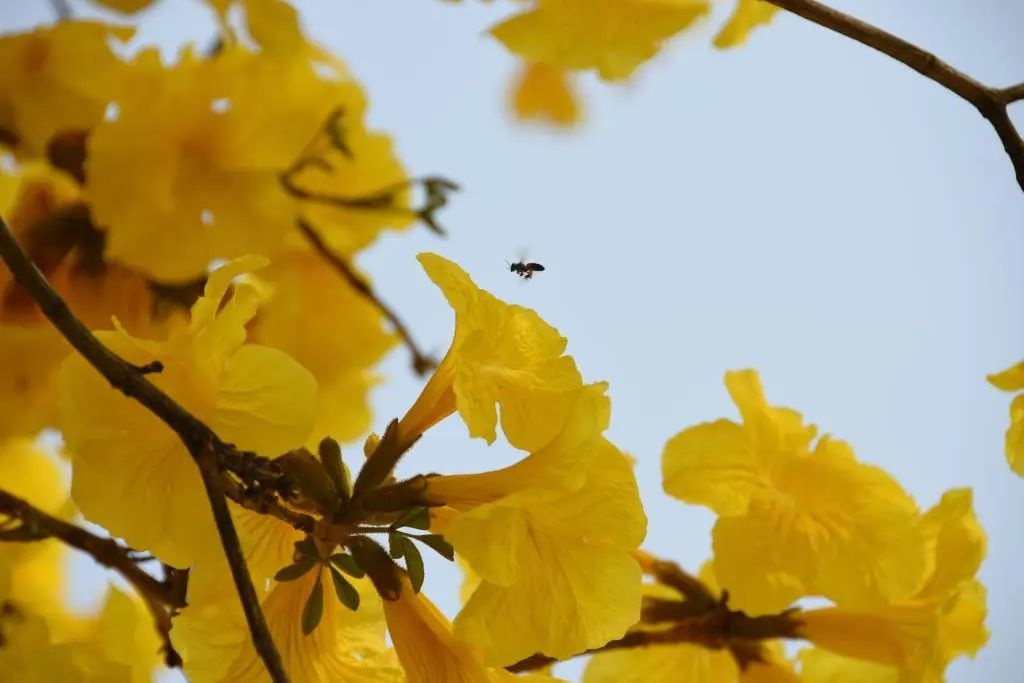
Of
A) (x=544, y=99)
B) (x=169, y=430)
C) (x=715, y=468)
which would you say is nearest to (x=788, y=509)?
(x=715, y=468)

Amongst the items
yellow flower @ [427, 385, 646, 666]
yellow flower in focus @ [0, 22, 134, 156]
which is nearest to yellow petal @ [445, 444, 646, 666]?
yellow flower @ [427, 385, 646, 666]

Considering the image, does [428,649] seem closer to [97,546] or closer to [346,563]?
[346,563]

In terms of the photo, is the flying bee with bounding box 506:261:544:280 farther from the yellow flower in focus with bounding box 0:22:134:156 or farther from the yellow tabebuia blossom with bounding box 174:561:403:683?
the yellow flower in focus with bounding box 0:22:134:156

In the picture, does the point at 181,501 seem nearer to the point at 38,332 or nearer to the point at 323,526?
the point at 323,526

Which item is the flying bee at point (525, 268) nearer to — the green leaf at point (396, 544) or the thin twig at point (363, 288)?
the green leaf at point (396, 544)

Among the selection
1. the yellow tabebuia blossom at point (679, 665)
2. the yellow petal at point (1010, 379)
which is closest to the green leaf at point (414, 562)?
the yellow tabebuia blossom at point (679, 665)

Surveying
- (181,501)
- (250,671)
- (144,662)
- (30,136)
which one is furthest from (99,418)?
(30,136)

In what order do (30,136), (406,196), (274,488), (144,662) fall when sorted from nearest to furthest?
(274,488) → (144,662) → (30,136) → (406,196)

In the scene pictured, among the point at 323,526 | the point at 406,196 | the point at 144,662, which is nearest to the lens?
the point at 323,526
